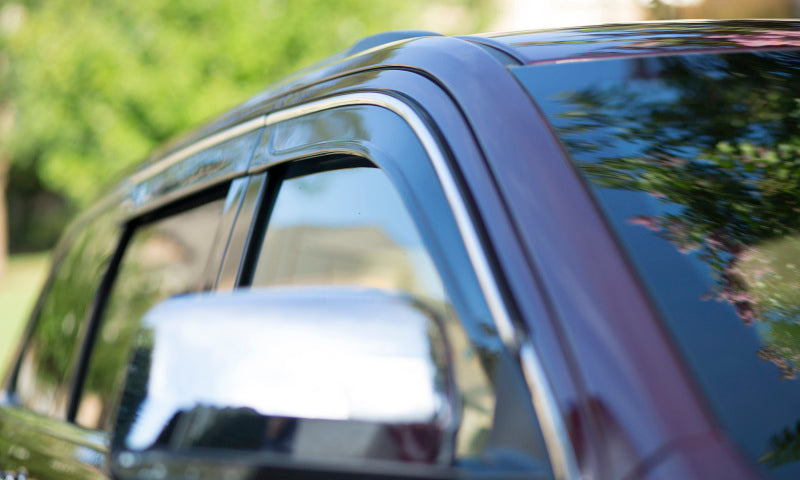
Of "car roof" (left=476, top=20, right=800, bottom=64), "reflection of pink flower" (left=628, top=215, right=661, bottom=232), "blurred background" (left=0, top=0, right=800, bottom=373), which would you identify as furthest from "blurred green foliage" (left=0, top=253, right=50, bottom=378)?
"reflection of pink flower" (left=628, top=215, right=661, bottom=232)

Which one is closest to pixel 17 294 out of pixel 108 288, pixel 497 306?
pixel 108 288

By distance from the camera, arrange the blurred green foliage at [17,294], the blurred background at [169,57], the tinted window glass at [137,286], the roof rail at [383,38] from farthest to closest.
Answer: the blurred green foliage at [17,294], the blurred background at [169,57], the tinted window glass at [137,286], the roof rail at [383,38]

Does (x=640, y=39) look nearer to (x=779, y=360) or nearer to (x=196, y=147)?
(x=779, y=360)

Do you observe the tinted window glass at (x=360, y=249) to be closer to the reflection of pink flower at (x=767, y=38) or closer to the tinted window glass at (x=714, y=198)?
the tinted window glass at (x=714, y=198)

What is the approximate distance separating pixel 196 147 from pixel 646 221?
51.0 inches

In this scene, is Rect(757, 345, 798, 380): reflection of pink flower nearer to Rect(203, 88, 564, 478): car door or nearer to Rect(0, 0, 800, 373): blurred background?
Rect(203, 88, 564, 478): car door

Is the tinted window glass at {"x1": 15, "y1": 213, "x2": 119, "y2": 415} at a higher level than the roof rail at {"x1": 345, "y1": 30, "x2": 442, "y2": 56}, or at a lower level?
lower

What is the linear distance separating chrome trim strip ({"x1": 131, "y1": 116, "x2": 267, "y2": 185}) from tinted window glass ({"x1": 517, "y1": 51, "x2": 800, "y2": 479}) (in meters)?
0.73

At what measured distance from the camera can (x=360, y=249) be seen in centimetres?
153

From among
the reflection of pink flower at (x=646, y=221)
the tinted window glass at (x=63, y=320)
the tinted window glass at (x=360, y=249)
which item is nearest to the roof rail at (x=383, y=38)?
the tinted window glass at (x=360, y=249)

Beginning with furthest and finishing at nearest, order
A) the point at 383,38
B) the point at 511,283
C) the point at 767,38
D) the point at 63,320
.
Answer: the point at 63,320 < the point at 383,38 < the point at 767,38 < the point at 511,283

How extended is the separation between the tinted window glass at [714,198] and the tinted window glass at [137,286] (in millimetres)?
1047

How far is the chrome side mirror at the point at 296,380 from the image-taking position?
89cm

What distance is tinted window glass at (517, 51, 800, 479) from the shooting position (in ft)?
3.17
